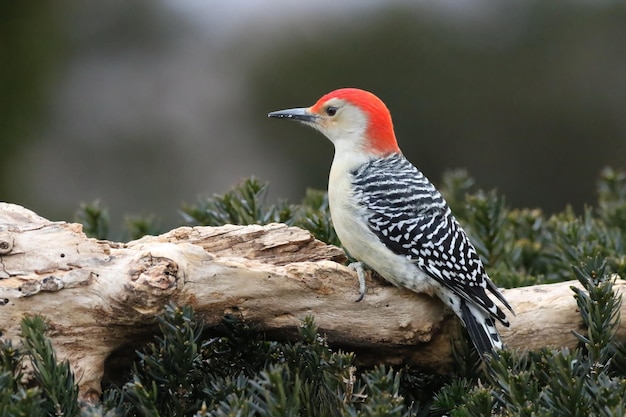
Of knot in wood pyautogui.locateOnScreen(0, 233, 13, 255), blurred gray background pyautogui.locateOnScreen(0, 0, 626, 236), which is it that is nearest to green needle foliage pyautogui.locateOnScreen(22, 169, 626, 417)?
knot in wood pyautogui.locateOnScreen(0, 233, 13, 255)

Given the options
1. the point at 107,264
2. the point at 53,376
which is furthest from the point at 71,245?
the point at 53,376

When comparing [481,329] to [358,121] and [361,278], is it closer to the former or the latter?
[361,278]

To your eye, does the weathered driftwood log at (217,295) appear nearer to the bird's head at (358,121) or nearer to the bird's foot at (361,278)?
the bird's foot at (361,278)

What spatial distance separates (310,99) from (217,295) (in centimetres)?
784

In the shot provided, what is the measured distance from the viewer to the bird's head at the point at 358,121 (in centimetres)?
448

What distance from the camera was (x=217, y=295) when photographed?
3328mm

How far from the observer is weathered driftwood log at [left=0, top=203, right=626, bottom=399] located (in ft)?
10.3

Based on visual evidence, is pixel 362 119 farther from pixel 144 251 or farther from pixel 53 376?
pixel 53 376

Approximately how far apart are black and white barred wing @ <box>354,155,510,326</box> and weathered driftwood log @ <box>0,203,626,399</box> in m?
0.16

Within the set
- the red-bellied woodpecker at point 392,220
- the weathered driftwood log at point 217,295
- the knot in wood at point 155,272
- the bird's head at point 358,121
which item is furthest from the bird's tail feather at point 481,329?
the knot in wood at point 155,272

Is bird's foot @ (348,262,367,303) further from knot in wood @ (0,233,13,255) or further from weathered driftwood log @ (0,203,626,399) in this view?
knot in wood @ (0,233,13,255)

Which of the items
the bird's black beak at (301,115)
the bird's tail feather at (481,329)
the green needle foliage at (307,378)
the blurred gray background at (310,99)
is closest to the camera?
the green needle foliage at (307,378)

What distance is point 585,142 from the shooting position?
11.1 m

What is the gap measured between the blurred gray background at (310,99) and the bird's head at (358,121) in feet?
20.9
